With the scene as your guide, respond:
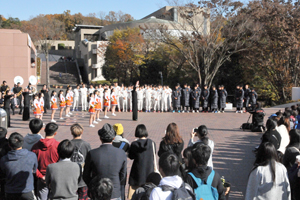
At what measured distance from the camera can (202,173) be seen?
12.0ft

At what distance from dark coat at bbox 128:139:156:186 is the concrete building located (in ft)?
88.9

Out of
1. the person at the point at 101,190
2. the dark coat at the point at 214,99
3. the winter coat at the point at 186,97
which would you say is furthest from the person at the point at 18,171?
the dark coat at the point at 214,99

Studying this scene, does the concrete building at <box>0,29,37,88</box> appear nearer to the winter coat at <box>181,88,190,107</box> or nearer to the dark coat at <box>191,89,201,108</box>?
the winter coat at <box>181,88,190,107</box>

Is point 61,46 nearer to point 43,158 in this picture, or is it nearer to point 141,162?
point 43,158

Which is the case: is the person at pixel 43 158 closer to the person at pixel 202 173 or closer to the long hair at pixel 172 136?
the long hair at pixel 172 136

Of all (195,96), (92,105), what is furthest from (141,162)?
(195,96)

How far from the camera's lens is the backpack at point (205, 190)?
3.59 metres

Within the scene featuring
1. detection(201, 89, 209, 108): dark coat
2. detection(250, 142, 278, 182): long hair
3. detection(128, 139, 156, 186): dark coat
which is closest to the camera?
detection(250, 142, 278, 182): long hair

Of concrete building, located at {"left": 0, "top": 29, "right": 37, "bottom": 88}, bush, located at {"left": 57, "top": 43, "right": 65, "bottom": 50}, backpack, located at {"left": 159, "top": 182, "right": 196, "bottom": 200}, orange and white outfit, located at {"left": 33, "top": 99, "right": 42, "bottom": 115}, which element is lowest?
backpack, located at {"left": 159, "top": 182, "right": 196, "bottom": 200}

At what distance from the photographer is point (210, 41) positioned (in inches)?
1034

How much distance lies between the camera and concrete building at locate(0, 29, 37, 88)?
29.2 metres

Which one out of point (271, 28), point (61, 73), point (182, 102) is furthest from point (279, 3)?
point (61, 73)

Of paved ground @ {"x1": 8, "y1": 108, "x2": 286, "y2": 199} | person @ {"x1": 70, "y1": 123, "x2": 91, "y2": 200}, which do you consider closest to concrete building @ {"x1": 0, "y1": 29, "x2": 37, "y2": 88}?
paved ground @ {"x1": 8, "y1": 108, "x2": 286, "y2": 199}

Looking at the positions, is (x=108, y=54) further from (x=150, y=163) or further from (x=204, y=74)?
(x=150, y=163)
